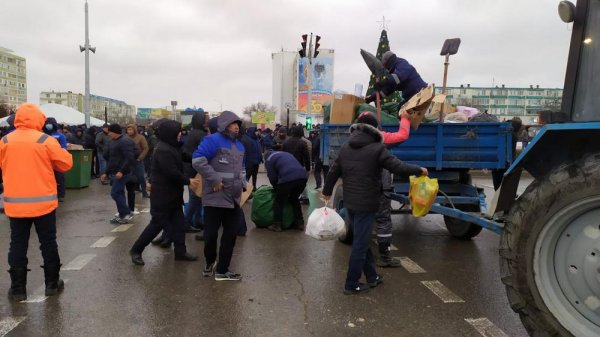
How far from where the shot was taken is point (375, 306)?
4105 mm

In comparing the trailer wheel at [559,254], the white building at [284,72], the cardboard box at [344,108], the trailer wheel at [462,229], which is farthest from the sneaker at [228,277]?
the white building at [284,72]

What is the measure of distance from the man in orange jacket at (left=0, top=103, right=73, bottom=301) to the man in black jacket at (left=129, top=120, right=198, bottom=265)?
118 centimetres

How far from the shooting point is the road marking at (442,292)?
4246mm

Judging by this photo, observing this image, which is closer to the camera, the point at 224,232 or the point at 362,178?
the point at 362,178

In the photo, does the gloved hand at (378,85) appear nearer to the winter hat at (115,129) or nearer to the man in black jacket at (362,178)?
the man in black jacket at (362,178)

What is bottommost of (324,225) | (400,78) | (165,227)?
(165,227)

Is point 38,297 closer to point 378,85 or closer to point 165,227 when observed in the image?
point 165,227

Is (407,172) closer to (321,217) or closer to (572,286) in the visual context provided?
(321,217)

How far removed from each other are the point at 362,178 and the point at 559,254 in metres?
1.89

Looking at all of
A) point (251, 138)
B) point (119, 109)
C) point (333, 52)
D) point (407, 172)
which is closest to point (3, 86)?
point (119, 109)

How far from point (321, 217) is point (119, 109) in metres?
118

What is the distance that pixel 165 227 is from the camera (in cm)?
559

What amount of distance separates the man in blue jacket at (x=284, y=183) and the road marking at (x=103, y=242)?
2409 mm

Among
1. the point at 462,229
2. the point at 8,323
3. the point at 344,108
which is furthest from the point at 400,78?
the point at 8,323
